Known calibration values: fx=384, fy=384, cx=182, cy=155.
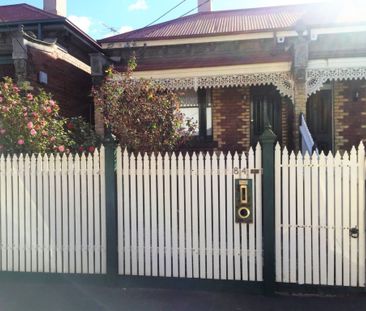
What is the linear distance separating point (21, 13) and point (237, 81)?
890 centimetres

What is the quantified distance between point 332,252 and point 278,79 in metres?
5.45

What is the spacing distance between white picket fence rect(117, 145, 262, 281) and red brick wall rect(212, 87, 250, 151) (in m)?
5.52

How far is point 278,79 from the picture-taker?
29.2ft

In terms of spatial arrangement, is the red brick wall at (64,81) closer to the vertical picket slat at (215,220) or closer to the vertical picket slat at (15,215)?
the vertical picket slat at (15,215)

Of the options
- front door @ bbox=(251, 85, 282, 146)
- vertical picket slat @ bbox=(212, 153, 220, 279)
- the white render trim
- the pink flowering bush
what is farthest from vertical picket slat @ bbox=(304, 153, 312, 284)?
front door @ bbox=(251, 85, 282, 146)

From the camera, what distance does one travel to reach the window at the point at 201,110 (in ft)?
34.1

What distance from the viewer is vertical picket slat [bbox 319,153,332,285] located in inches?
168

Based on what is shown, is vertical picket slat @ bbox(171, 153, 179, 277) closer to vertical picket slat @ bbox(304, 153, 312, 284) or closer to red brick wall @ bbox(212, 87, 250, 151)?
vertical picket slat @ bbox(304, 153, 312, 284)

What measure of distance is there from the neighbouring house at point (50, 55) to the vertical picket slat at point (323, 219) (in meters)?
6.94

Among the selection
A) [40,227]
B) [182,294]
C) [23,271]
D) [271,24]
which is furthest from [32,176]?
[271,24]

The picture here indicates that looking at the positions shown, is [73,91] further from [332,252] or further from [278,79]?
[332,252]

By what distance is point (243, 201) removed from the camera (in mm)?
4387

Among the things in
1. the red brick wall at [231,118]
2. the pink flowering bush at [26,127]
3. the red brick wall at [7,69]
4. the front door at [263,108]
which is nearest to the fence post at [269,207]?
the pink flowering bush at [26,127]

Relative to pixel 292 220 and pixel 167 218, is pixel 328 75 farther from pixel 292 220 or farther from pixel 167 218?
pixel 167 218
